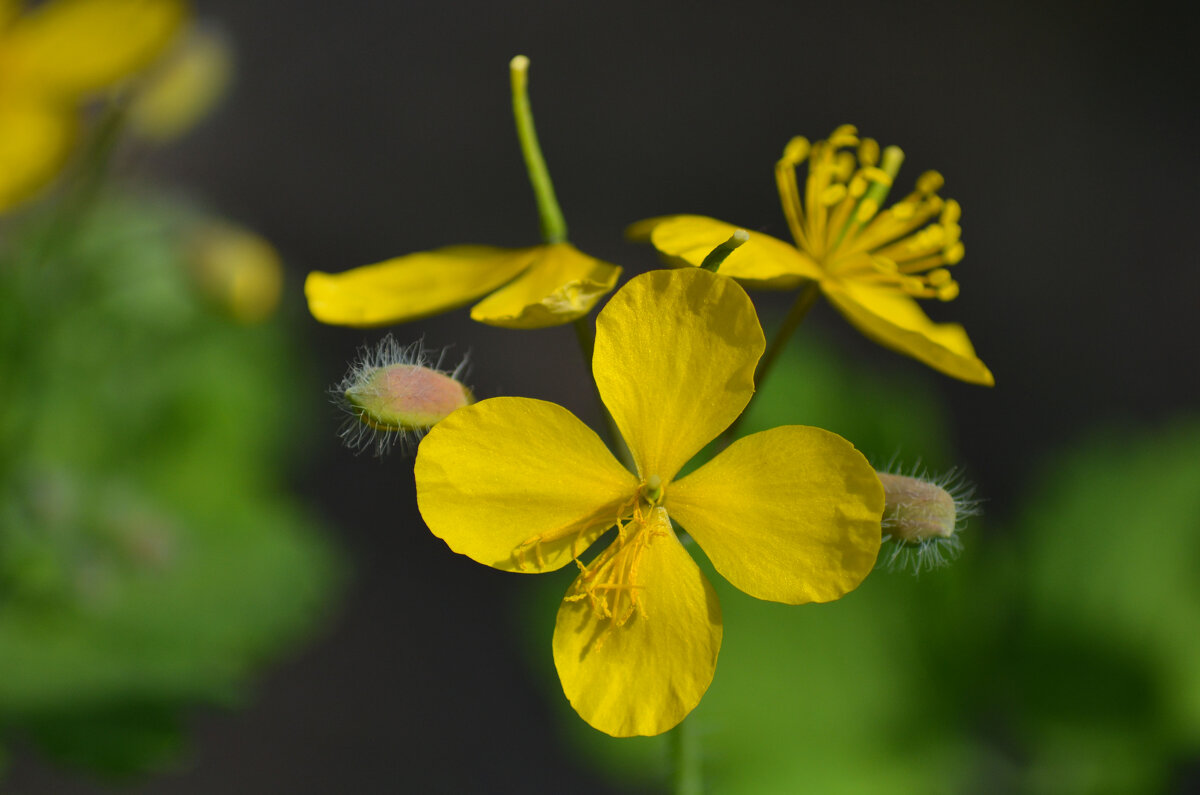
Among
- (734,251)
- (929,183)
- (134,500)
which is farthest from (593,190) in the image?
(734,251)

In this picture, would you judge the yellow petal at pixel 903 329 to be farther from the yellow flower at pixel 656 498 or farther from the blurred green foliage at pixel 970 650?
the blurred green foliage at pixel 970 650

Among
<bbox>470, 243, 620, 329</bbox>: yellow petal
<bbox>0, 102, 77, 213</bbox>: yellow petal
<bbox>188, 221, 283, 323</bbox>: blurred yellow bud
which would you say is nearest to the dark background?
<bbox>188, 221, 283, 323</bbox>: blurred yellow bud

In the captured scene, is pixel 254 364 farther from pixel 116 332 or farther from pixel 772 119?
pixel 772 119

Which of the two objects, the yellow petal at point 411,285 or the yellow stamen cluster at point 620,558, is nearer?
the yellow stamen cluster at point 620,558

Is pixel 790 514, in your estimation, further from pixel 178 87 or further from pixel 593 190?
pixel 593 190

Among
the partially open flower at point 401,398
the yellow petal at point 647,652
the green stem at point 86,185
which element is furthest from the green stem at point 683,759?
the green stem at point 86,185
